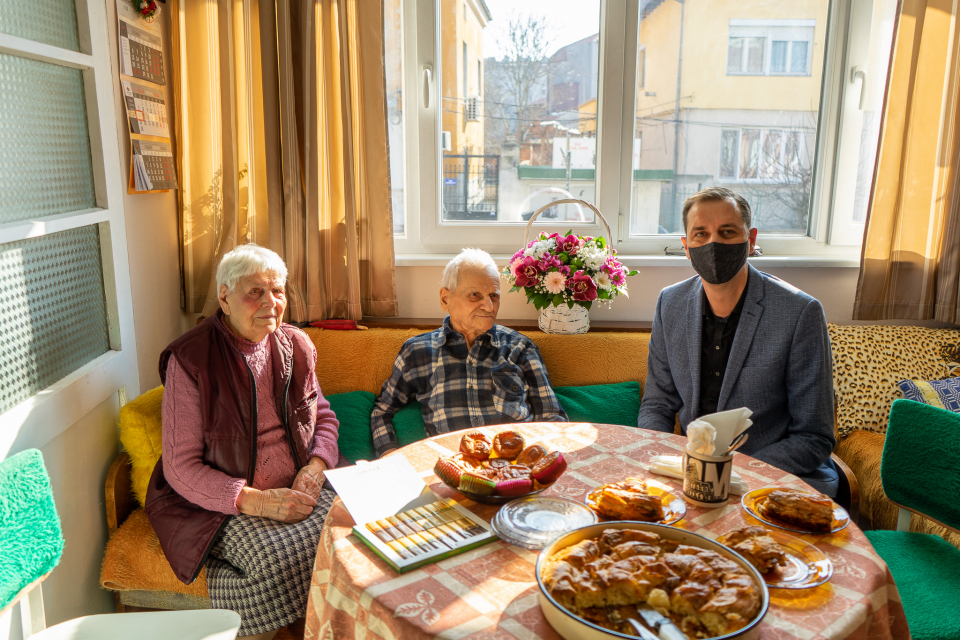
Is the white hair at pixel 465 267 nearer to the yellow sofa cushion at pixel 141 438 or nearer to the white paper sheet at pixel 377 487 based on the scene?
the white paper sheet at pixel 377 487

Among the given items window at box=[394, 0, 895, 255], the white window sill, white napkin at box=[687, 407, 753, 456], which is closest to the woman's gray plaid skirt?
white napkin at box=[687, 407, 753, 456]

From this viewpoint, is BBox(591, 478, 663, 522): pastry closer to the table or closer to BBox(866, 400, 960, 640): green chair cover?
the table

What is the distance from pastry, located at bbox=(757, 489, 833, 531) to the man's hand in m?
1.24

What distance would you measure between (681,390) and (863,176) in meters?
1.68

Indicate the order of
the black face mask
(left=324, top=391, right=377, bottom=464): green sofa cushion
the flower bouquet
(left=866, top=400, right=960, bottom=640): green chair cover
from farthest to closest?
the flower bouquet
(left=324, top=391, right=377, bottom=464): green sofa cushion
the black face mask
(left=866, top=400, right=960, bottom=640): green chair cover

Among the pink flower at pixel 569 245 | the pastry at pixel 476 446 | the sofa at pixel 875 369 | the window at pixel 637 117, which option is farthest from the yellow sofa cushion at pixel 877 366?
the pastry at pixel 476 446

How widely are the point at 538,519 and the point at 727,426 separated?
41 cm

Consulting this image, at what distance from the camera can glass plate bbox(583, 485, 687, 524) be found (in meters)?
1.24

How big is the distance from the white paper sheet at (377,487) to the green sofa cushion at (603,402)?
1.06 meters

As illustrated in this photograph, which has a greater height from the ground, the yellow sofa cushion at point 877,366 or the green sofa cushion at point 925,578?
the yellow sofa cushion at point 877,366

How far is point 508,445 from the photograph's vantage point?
144 cm

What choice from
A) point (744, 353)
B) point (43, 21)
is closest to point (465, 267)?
point (744, 353)

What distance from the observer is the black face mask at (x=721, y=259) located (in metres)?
1.96

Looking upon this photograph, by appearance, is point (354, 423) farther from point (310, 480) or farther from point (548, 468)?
point (548, 468)
